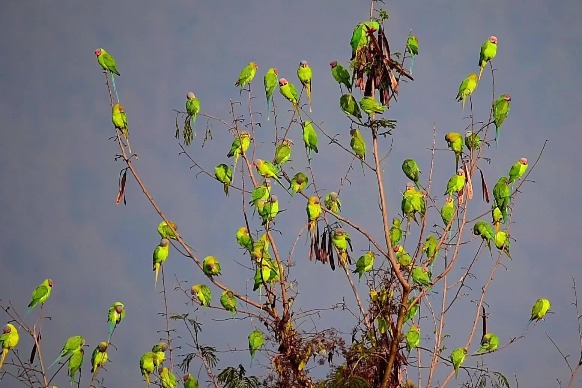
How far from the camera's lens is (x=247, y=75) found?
17.1 feet

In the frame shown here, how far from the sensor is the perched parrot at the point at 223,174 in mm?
4969

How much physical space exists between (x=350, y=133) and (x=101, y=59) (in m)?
1.75

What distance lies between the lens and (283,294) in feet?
15.7

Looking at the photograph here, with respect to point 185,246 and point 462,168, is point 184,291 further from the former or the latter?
point 462,168

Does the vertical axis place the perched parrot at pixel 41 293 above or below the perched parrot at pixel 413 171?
below

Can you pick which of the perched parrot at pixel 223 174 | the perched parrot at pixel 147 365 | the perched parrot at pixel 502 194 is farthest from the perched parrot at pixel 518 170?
the perched parrot at pixel 147 365

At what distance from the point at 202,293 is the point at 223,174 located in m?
0.74

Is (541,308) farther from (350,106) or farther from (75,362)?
(75,362)

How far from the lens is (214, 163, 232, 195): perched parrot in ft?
16.3

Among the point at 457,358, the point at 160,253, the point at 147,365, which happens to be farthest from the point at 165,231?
the point at 457,358

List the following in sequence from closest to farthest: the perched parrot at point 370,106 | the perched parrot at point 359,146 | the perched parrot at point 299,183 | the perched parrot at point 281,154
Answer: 1. the perched parrot at point 370,106
2. the perched parrot at point 359,146
3. the perched parrot at point 299,183
4. the perched parrot at point 281,154

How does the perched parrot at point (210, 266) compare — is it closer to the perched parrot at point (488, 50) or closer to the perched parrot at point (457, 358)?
the perched parrot at point (457, 358)

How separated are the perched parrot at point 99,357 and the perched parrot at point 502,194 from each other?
2.57 meters

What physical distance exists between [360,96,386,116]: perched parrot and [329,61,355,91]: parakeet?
0.24 meters
